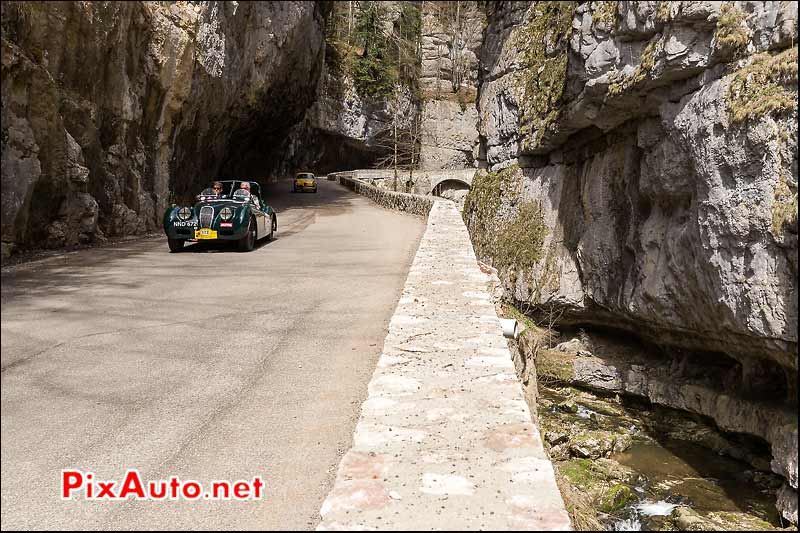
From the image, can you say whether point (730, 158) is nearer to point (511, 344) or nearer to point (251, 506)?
point (511, 344)

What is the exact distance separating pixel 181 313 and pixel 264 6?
2106 centimetres

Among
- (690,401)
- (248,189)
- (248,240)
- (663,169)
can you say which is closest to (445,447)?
(248,240)

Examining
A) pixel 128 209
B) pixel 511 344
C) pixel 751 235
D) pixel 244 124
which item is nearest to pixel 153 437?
pixel 511 344

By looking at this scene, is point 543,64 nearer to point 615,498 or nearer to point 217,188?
point 217,188

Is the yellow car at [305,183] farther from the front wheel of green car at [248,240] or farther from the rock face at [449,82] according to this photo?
the front wheel of green car at [248,240]

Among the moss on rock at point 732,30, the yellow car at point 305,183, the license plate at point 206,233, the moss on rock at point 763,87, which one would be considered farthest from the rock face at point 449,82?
the license plate at point 206,233

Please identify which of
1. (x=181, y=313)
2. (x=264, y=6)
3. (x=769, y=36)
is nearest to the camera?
(x=181, y=313)

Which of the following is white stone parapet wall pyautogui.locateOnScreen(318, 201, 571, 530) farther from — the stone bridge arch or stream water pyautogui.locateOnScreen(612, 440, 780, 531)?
the stone bridge arch

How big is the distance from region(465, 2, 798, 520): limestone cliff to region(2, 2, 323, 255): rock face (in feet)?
38.9

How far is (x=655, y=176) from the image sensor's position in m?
Answer: 17.8

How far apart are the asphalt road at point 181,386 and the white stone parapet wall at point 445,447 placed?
0.37m

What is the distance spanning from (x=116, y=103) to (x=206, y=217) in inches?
191

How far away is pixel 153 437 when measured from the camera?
3.76 meters

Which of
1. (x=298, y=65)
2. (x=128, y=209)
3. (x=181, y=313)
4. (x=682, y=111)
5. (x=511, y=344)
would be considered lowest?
(x=511, y=344)
